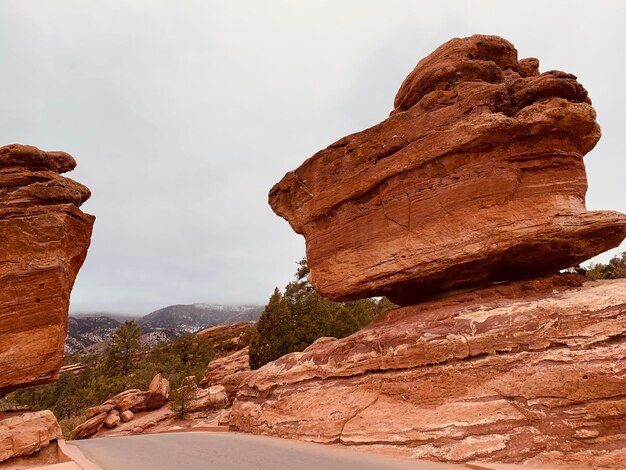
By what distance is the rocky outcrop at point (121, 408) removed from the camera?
2687 centimetres

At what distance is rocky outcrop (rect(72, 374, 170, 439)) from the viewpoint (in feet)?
88.2

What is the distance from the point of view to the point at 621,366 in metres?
7.49

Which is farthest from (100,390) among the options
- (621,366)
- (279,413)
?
(621,366)

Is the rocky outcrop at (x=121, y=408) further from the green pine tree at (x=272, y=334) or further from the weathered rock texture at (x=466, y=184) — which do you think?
the weathered rock texture at (x=466, y=184)

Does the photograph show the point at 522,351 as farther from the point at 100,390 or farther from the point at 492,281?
the point at 100,390

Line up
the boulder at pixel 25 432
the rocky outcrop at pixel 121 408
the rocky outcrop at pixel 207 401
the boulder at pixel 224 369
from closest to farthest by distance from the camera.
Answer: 1. the boulder at pixel 25 432
2. the rocky outcrop at pixel 121 408
3. the rocky outcrop at pixel 207 401
4. the boulder at pixel 224 369

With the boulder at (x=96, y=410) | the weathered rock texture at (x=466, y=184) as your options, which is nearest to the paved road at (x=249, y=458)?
the weathered rock texture at (x=466, y=184)

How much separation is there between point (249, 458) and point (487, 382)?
6.06 metres

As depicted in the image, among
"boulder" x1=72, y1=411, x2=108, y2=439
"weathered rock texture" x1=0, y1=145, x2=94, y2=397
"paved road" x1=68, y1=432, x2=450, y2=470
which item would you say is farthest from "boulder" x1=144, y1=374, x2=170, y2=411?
"paved road" x1=68, y1=432, x2=450, y2=470

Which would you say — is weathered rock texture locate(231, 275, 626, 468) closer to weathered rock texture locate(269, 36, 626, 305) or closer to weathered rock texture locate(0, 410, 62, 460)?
weathered rock texture locate(269, 36, 626, 305)

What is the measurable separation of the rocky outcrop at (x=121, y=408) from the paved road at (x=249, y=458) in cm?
1800

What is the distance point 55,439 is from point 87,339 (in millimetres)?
175707

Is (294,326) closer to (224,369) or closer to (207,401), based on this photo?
(207,401)

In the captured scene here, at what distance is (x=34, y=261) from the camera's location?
612 inches
